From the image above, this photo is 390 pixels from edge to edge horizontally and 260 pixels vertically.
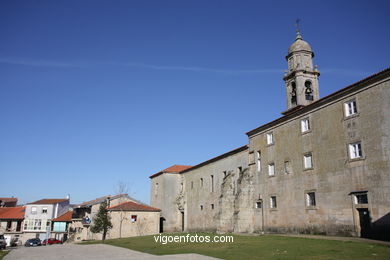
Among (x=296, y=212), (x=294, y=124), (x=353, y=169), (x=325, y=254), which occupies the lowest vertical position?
(x=325, y=254)

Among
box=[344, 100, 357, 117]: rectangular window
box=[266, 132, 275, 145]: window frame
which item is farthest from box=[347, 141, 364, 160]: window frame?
box=[266, 132, 275, 145]: window frame

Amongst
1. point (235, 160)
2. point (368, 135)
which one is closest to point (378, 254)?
point (368, 135)

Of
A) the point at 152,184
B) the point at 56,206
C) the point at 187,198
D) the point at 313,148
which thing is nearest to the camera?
the point at 313,148

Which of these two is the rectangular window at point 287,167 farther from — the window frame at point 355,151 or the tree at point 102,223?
the tree at point 102,223

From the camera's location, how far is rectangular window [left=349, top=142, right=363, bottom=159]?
21188mm

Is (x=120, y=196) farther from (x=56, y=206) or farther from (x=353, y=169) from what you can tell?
(x=353, y=169)

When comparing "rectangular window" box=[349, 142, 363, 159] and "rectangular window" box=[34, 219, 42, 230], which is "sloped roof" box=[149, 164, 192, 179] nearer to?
"rectangular window" box=[34, 219, 42, 230]

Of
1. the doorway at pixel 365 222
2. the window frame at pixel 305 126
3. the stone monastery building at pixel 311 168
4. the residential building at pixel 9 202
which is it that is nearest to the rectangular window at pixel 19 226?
the residential building at pixel 9 202

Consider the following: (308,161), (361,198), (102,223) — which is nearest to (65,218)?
(102,223)

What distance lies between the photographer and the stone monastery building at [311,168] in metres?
20.1

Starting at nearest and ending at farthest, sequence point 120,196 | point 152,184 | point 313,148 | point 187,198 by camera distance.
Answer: point 313,148
point 187,198
point 120,196
point 152,184

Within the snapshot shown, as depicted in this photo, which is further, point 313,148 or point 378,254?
point 313,148

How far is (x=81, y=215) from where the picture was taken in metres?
57.4

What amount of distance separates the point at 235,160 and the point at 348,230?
642 inches
